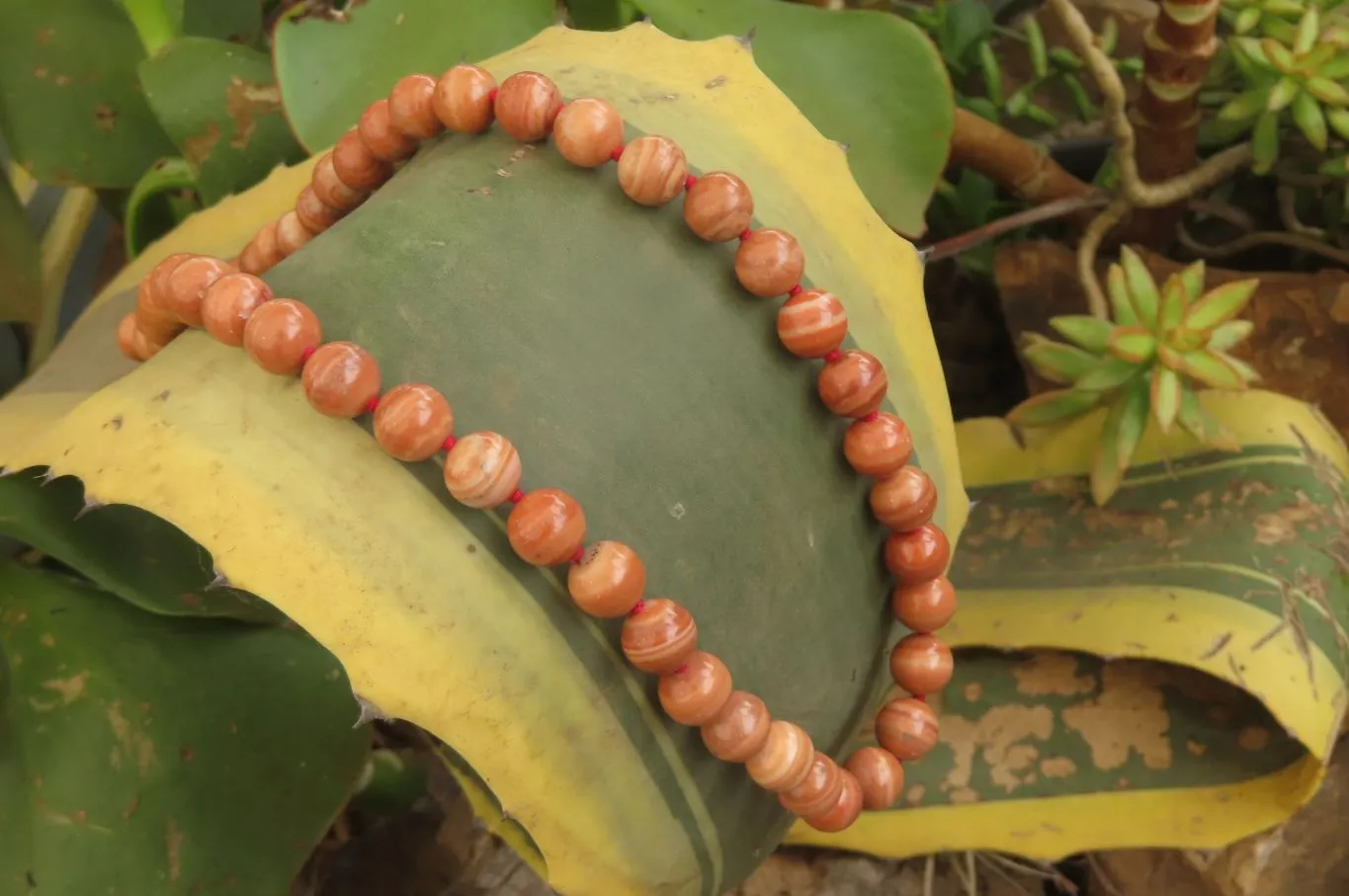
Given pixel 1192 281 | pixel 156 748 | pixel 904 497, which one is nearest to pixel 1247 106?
pixel 1192 281

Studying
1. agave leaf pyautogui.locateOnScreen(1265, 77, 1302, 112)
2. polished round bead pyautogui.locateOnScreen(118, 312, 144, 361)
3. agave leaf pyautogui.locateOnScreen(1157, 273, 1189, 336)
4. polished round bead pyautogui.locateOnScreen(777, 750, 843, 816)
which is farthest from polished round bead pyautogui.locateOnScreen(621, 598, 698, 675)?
agave leaf pyautogui.locateOnScreen(1265, 77, 1302, 112)

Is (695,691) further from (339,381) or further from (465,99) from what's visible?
(465,99)

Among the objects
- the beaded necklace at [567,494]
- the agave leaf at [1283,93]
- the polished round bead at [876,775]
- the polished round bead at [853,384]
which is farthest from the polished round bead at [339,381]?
the agave leaf at [1283,93]

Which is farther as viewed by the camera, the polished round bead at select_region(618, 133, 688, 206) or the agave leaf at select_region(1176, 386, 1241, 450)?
the agave leaf at select_region(1176, 386, 1241, 450)

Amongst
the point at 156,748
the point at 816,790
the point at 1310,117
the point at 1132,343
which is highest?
the point at 1310,117

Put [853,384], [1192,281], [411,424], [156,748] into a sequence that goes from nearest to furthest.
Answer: [411,424]
[853,384]
[156,748]
[1192,281]

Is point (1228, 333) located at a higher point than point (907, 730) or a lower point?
higher

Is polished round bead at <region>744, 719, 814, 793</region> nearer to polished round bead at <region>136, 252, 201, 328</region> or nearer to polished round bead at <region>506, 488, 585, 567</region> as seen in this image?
polished round bead at <region>506, 488, 585, 567</region>
